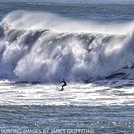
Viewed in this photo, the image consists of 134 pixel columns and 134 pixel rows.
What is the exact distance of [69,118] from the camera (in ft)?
127

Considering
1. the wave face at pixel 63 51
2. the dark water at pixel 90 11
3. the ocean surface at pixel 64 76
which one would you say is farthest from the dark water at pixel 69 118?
the dark water at pixel 90 11

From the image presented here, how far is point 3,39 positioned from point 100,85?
18.9 m

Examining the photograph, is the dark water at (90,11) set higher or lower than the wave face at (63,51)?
higher

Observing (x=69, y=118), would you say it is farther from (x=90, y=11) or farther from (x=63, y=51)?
(x=90, y=11)

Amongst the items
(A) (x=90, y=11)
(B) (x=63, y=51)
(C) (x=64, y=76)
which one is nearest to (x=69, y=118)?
(C) (x=64, y=76)

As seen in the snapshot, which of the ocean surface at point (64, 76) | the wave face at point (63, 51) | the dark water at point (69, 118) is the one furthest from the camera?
the wave face at point (63, 51)

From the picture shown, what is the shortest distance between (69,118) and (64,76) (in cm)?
1781

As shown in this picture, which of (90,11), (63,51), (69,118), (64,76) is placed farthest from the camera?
(90,11)

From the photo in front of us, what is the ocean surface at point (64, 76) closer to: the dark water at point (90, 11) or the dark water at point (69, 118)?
the dark water at point (69, 118)

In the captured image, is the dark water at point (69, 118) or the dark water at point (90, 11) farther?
the dark water at point (90, 11)

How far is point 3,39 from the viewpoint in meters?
67.9

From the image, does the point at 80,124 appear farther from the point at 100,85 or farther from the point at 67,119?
the point at 100,85

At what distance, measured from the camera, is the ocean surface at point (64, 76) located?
37719 mm

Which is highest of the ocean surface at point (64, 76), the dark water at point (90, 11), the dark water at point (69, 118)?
the dark water at point (90, 11)
